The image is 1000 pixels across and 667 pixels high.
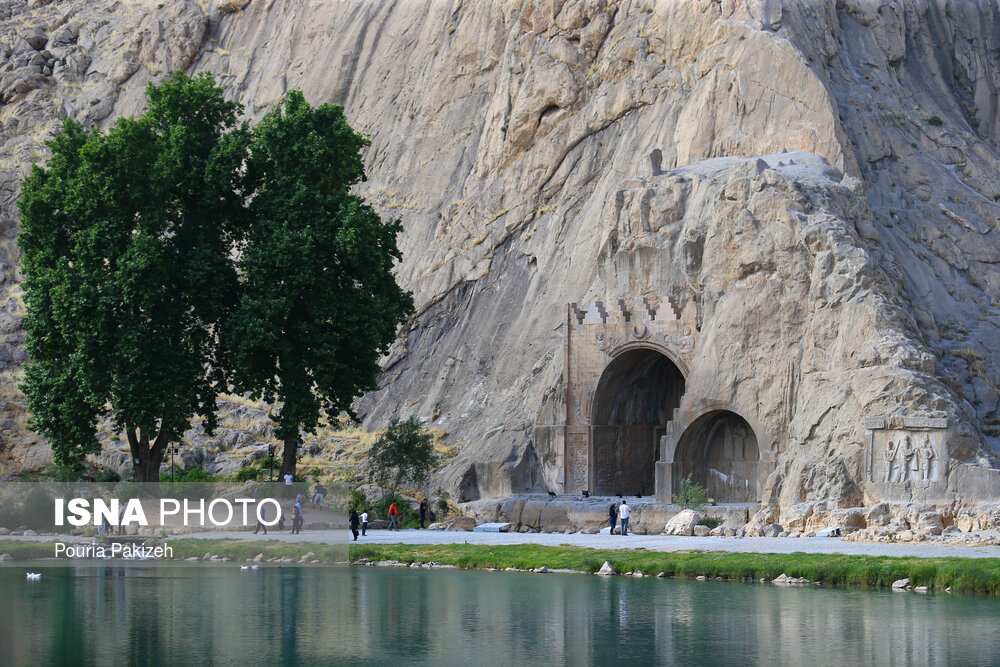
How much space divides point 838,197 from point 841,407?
858 centimetres

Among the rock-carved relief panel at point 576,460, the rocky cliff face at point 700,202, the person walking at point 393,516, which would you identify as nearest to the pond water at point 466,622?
the rocky cliff face at point 700,202

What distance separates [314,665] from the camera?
1859cm

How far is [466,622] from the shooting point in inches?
888

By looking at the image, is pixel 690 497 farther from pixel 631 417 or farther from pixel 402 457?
pixel 402 457

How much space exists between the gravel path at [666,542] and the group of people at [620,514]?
1.62ft

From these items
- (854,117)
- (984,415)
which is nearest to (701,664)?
(984,415)

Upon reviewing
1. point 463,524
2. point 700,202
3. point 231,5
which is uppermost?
point 231,5

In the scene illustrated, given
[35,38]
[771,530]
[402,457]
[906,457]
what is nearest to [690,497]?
[771,530]

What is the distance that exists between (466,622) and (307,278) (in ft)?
56.3

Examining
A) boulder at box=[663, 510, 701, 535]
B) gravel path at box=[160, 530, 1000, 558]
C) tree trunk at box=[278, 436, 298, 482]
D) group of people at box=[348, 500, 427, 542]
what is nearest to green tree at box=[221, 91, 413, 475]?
tree trunk at box=[278, 436, 298, 482]

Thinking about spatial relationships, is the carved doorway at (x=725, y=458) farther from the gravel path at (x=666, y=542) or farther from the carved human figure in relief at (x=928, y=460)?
the carved human figure in relief at (x=928, y=460)

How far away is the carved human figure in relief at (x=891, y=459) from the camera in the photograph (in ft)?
124

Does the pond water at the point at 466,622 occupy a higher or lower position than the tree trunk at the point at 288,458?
lower

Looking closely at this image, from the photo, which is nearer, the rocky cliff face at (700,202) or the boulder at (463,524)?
the rocky cliff face at (700,202)
